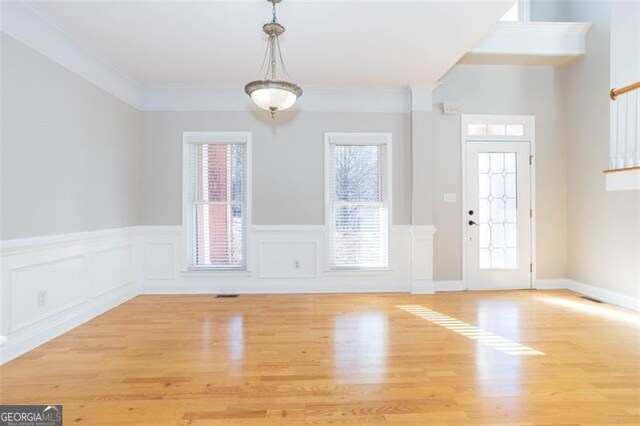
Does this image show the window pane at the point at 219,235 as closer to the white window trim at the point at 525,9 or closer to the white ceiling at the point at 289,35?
the white ceiling at the point at 289,35

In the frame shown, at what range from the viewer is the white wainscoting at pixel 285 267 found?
4.40 m

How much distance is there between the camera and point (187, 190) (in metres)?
4.42

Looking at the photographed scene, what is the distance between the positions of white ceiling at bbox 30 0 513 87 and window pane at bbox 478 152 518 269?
154 cm

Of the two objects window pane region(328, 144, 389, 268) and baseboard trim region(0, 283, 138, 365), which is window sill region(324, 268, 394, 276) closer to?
window pane region(328, 144, 389, 268)

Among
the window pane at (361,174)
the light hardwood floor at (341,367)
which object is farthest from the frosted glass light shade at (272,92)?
the light hardwood floor at (341,367)

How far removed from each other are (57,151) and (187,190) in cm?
161

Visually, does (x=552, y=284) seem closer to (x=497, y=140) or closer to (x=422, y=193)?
(x=497, y=140)

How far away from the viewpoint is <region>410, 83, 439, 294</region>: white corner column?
4422 millimetres

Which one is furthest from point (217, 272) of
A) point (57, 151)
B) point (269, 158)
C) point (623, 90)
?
point (623, 90)

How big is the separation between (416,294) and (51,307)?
156 inches

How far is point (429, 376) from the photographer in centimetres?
222

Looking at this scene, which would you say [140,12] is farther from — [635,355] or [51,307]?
[635,355]

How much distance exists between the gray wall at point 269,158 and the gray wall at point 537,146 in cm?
60

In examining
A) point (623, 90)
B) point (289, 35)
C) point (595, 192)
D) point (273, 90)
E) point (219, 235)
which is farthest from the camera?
point (219, 235)
